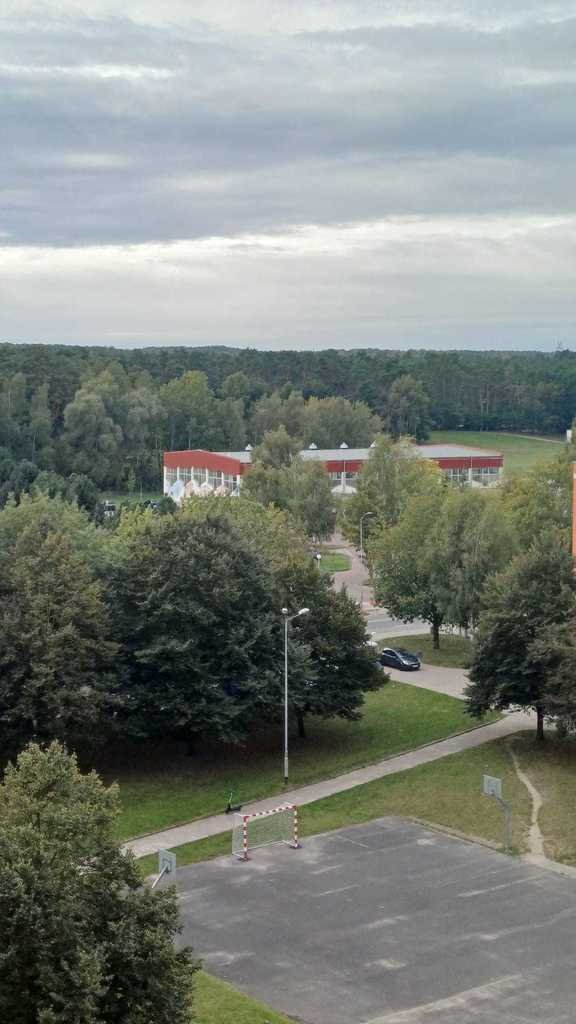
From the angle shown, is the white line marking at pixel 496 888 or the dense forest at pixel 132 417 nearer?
the white line marking at pixel 496 888

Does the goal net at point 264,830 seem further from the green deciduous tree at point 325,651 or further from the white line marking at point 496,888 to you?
the green deciduous tree at point 325,651

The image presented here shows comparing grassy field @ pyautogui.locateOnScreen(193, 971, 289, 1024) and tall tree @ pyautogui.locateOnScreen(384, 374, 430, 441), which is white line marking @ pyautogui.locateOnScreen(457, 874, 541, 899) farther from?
tall tree @ pyautogui.locateOnScreen(384, 374, 430, 441)

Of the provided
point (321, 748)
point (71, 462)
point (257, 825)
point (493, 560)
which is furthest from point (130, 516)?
point (71, 462)

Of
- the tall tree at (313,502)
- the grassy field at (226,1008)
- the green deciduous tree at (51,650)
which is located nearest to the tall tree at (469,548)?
the green deciduous tree at (51,650)

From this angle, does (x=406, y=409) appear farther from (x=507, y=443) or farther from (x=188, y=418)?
(x=188, y=418)

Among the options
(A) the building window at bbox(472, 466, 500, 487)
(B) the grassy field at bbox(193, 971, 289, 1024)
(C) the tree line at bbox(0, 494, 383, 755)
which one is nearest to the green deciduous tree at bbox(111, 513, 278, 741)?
(C) the tree line at bbox(0, 494, 383, 755)

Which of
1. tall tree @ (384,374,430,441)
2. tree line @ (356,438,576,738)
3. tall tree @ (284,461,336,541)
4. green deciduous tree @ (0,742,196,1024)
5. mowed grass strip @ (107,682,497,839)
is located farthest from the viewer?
tall tree @ (384,374,430,441)
